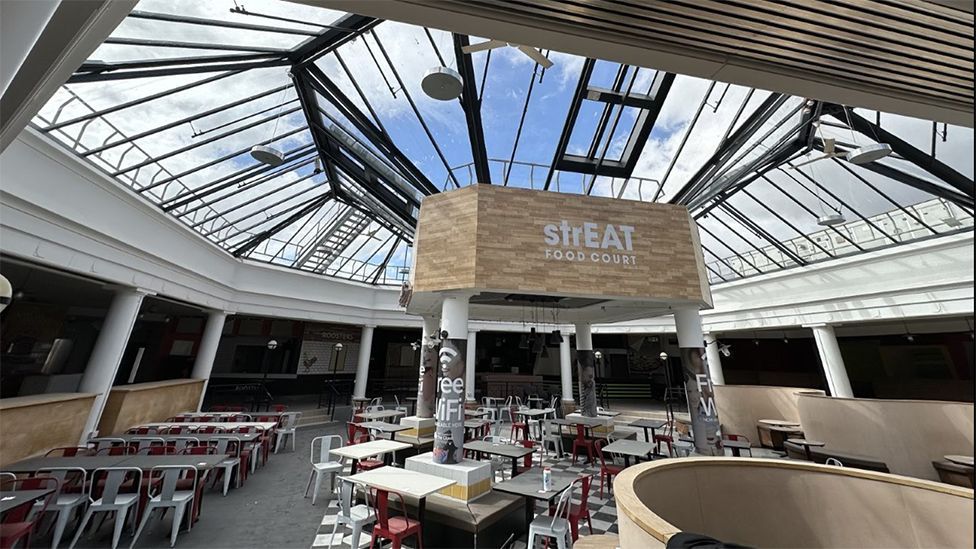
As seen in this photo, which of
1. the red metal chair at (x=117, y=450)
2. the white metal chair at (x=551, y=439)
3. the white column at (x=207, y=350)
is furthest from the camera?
the white column at (x=207, y=350)

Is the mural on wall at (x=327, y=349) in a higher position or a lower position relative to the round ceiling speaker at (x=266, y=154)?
lower

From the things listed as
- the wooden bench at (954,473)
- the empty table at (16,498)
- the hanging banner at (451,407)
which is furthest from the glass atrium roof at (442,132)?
the empty table at (16,498)

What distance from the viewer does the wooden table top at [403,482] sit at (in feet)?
13.8

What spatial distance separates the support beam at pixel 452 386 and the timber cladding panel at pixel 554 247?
0.71 m

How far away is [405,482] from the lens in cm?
452

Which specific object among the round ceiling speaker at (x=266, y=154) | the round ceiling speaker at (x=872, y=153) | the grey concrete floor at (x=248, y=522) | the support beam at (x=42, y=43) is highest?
the round ceiling speaker at (x=266, y=154)

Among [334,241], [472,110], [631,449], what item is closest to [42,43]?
[472,110]

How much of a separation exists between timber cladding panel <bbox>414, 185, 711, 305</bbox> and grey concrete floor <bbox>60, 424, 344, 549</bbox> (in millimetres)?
4078

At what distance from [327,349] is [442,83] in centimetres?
1673

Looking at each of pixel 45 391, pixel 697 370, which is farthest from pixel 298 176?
pixel 697 370

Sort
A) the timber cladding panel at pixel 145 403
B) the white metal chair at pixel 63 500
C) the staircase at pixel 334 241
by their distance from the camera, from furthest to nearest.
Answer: the staircase at pixel 334 241 → the timber cladding panel at pixel 145 403 → the white metal chair at pixel 63 500

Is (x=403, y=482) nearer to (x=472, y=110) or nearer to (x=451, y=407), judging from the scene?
(x=451, y=407)

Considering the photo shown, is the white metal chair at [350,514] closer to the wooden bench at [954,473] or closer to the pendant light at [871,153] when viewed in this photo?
the pendant light at [871,153]

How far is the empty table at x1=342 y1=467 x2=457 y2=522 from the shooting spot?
420 centimetres
